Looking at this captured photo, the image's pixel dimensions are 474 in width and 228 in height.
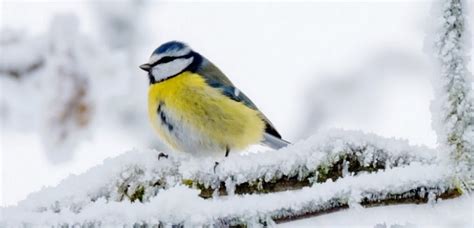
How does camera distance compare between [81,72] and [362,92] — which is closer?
[81,72]

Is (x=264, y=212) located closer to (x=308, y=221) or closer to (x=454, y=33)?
(x=308, y=221)

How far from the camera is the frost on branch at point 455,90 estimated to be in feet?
2.91

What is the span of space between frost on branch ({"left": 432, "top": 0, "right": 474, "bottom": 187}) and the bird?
2.18 meters

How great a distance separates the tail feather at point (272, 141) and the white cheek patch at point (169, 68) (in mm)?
526

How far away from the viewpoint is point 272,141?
3400mm

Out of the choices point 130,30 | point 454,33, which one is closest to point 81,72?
point 130,30

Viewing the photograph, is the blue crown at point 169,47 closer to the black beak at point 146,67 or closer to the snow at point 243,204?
the black beak at point 146,67

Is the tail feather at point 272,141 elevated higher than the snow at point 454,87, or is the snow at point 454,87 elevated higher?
the tail feather at point 272,141

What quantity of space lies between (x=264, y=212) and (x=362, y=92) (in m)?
2.49

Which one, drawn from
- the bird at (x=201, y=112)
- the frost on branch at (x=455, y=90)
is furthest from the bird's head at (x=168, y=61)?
the frost on branch at (x=455, y=90)

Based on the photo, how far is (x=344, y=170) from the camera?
1.40 meters

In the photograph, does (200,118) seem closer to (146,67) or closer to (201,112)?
(201,112)

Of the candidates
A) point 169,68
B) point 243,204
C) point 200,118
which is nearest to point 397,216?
point 243,204

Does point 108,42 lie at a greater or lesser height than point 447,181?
greater
